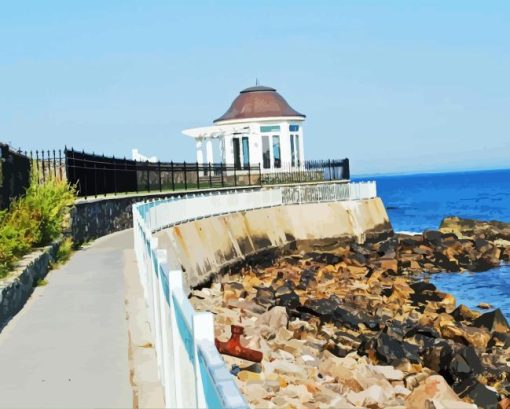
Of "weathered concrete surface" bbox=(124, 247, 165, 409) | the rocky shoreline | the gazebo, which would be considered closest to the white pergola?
the gazebo

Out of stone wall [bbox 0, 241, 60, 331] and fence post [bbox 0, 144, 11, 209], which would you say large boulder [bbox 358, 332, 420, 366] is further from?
fence post [bbox 0, 144, 11, 209]

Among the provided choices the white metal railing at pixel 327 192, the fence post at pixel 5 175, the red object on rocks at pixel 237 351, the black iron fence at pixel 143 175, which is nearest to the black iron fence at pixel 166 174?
the black iron fence at pixel 143 175

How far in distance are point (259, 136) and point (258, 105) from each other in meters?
3.44

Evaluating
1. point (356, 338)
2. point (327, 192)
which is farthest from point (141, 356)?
point (327, 192)

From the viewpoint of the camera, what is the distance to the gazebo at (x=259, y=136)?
52.6 meters

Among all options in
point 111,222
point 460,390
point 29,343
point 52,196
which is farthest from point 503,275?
point 29,343

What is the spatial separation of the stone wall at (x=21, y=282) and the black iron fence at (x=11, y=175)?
139cm

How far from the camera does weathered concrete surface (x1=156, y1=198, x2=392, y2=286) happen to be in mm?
24391

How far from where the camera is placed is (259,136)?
52.4 metres

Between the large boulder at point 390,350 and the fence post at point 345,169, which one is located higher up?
the fence post at point 345,169

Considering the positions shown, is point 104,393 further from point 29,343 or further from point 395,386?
point 395,386

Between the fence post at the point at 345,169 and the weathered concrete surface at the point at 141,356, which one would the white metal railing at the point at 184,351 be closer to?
the weathered concrete surface at the point at 141,356

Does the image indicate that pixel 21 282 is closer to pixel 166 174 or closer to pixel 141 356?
pixel 141 356

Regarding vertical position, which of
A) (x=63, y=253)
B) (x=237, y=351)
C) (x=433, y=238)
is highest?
(x=63, y=253)
